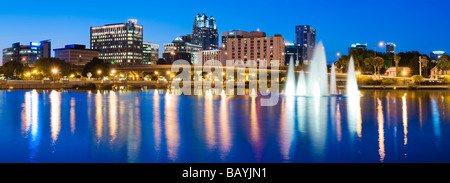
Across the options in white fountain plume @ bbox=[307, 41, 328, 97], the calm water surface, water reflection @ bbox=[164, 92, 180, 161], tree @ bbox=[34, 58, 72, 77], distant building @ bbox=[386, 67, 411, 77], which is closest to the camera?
the calm water surface

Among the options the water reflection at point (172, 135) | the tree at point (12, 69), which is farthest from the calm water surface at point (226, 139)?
the tree at point (12, 69)

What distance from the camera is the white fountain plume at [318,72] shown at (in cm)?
5525

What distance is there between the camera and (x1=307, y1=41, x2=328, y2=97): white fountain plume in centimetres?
5525

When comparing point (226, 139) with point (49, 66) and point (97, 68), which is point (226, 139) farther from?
point (97, 68)

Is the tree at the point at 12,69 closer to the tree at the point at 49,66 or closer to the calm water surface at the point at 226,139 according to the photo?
the tree at the point at 49,66

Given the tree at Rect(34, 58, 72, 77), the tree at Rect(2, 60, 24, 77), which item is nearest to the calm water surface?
the tree at Rect(34, 58, 72, 77)

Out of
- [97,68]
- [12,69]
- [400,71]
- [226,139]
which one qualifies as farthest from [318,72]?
[12,69]

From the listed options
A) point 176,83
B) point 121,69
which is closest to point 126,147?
point 176,83

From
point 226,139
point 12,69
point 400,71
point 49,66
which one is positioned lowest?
point 226,139

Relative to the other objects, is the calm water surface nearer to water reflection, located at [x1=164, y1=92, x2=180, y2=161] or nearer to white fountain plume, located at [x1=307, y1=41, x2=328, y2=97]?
water reflection, located at [x1=164, y1=92, x2=180, y2=161]

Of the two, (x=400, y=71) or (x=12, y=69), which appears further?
(x=12, y=69)

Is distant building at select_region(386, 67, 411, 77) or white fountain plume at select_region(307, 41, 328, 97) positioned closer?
white fountain plume at select_region(307, 41, 328, 97)

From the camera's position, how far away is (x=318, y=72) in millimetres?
57156
